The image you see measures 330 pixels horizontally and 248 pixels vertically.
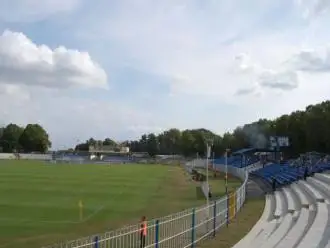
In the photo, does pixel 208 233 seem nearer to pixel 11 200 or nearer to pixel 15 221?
pixel 15 221

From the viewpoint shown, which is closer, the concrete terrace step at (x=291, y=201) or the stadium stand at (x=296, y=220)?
→ the stadium stand at (x=296, y=220)

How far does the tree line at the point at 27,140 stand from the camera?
607 feet

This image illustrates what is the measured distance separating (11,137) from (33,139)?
12087 mm

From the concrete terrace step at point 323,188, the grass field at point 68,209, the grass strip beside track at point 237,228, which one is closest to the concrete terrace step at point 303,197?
the concrete terrace step at point 323,188

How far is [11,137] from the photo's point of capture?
192m

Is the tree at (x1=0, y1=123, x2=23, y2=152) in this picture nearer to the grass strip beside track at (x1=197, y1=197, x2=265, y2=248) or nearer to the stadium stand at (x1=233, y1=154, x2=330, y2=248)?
the stadium stand at (x1=233, y1=154, x2=330, y2=248)

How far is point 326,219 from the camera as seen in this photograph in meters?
18.3

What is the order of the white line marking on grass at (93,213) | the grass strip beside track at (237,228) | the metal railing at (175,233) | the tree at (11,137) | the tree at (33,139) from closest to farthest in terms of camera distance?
the metal railing at (175,233) < the grass strip beside track at (237,228) < the white line marking on grass at (93,213) < the tree at (33,139) < the tree at (11,137)

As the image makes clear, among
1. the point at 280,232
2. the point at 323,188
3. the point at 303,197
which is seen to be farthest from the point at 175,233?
the point at 323,188

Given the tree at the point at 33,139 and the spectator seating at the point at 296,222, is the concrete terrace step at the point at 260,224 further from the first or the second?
the tree at the point at 33,139

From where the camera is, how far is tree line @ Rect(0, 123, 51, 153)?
18512 centimetres

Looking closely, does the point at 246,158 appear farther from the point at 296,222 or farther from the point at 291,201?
the point at 296,222

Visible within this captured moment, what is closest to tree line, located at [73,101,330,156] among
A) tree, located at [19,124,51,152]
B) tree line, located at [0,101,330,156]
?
tree line, located at [0,101,330,156]

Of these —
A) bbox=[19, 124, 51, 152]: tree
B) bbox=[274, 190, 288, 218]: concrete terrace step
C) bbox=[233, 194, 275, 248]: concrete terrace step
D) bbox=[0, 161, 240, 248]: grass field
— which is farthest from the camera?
bbox=[19, 124, 51, 152]: tree
